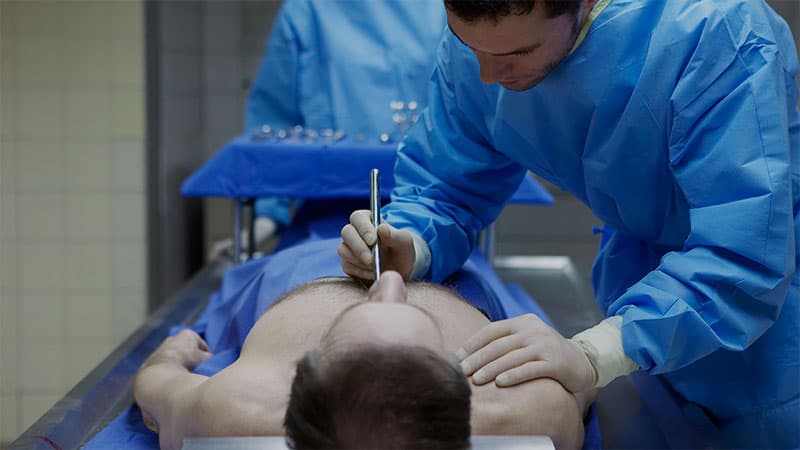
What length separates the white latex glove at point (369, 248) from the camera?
4.57 ft

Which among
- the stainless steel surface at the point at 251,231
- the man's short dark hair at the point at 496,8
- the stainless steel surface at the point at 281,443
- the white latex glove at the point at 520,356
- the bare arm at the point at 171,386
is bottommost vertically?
the stainless steel surface at the point at 251,231

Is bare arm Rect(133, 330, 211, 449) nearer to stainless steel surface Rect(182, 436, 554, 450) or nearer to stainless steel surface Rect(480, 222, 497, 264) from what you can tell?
stainless steel surface Rect(182, 436, 554, 450)

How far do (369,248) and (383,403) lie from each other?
53cm

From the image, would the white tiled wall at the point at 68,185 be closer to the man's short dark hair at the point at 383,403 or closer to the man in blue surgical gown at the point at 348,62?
the man in blue surgical gown at the point at 348,62

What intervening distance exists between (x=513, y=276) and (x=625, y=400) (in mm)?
1160

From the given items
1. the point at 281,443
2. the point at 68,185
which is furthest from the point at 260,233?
the point at 281,443

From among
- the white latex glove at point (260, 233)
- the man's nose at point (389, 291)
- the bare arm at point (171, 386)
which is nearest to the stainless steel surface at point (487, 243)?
the white latex glove at point (260, 233)

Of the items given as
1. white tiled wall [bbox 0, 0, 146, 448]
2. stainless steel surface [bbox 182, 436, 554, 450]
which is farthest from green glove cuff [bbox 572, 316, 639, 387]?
white tiled wall [bbox 0, 0, 146, 448]

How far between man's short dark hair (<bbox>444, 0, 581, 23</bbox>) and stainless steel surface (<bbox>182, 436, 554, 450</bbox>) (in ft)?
1.70

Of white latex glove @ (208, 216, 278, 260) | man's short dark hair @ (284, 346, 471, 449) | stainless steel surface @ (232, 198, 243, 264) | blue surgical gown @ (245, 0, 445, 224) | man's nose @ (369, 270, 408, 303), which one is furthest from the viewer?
white latex glove @ (208, 216, 278, 260)

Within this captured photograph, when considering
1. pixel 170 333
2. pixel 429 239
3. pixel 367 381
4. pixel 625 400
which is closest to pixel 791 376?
pixel 625 400

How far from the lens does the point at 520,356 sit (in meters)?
1.07

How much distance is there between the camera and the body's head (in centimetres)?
90

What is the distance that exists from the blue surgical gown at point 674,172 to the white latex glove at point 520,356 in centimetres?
11
